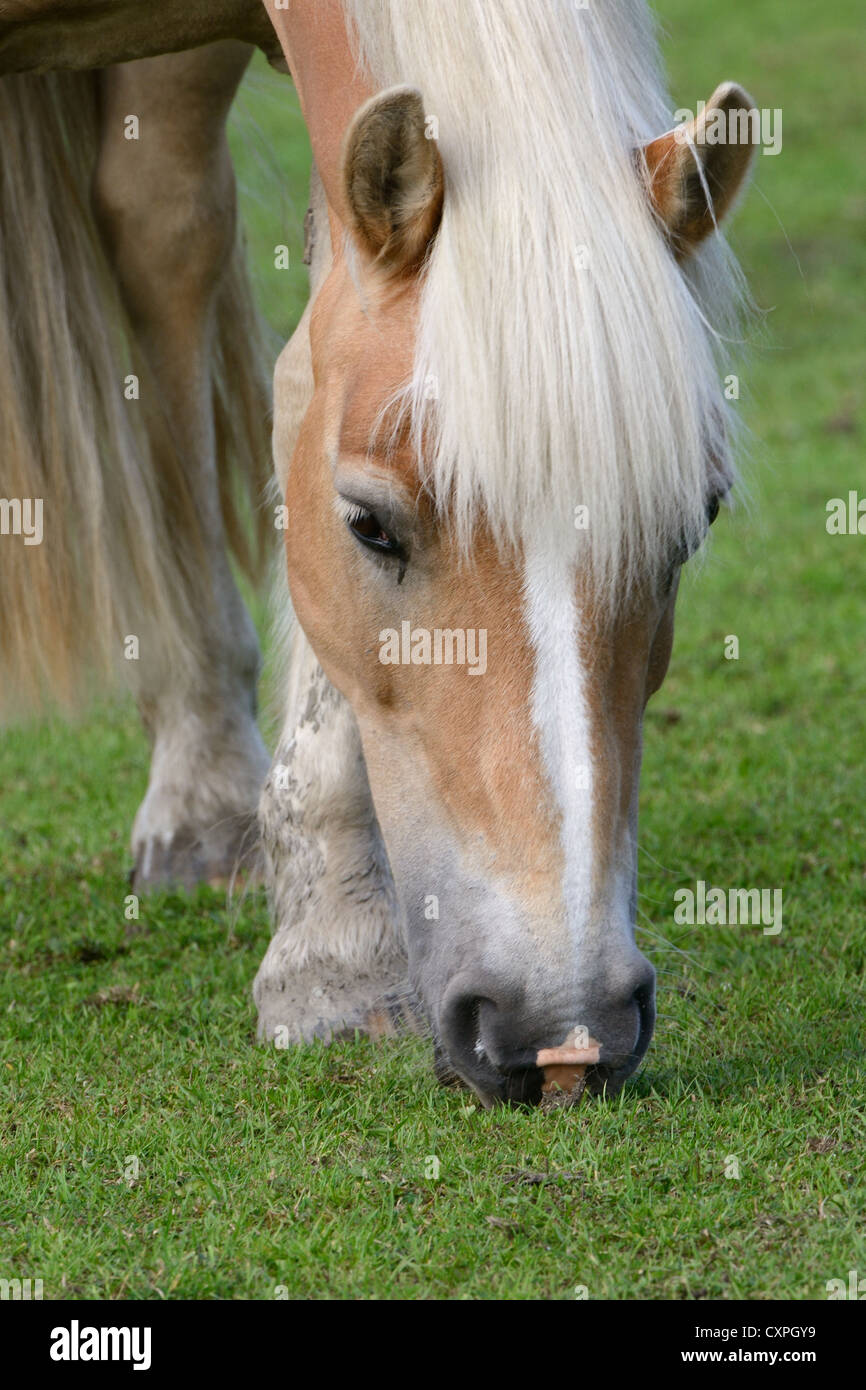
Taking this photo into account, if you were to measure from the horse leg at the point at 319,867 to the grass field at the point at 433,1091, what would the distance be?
105 mm

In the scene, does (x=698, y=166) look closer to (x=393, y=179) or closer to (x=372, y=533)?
(x=393, y=179)

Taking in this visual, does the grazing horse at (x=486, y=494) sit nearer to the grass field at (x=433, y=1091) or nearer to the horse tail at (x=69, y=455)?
the grass field at (x=433, y=1091)

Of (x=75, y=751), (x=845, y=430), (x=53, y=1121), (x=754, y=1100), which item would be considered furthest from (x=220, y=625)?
(x=845, y=430)

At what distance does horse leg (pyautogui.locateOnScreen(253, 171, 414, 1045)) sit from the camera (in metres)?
3.37

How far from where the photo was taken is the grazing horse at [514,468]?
2527 mm

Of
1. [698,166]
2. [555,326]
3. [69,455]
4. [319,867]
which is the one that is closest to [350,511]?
[555,326]

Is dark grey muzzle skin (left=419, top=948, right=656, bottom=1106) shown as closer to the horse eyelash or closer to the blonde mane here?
the blonde mane

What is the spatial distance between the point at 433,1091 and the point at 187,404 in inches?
92.0

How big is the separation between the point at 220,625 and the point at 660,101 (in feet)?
7.23

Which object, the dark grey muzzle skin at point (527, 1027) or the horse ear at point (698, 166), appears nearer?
the dark grey muzzle skin at point (527, 1027)

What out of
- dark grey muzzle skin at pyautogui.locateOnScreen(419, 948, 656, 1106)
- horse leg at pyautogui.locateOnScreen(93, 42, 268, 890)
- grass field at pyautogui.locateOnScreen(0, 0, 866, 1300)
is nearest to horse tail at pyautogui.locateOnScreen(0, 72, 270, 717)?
horse leg at pyautogui.locateOnScreen(93, 42, 268, 890)

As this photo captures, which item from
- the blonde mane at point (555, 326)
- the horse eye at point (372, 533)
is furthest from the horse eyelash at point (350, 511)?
the blonde mane at point (555, 326)

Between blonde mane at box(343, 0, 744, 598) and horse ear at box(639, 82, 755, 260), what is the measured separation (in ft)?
0.12

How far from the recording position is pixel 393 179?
Answer: 9.01ft
